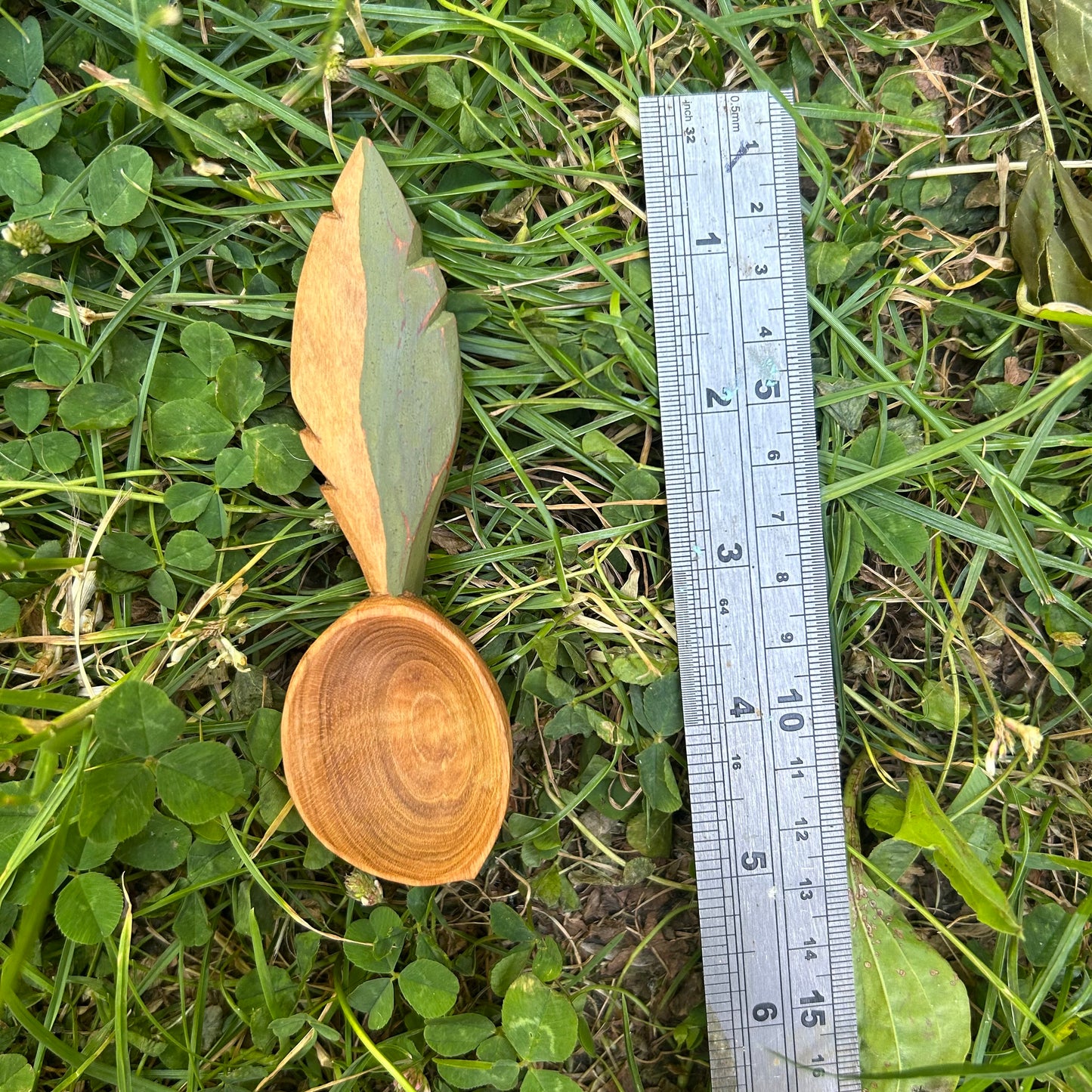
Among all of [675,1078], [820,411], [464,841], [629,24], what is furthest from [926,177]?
[675,1078]

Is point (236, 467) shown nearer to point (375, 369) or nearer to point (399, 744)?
point (375, 369)

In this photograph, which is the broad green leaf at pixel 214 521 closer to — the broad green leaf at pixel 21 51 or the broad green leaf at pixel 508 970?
the broad green leaf at pixel 21 51

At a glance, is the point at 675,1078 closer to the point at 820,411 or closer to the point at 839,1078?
the point at 839,1078

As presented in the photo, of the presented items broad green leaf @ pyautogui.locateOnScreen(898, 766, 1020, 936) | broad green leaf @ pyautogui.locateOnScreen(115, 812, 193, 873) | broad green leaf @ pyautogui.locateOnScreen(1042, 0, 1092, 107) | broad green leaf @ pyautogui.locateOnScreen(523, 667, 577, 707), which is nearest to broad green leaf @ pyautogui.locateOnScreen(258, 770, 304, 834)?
broad green leaf @ pyautogui.locateOnScreen(115, 812, 193, 873)

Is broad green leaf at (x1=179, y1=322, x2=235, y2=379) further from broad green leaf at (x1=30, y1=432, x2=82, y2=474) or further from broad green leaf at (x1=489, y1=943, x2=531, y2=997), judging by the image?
broad green leaf at (x1=489, y1=943, x2=531, y2=997)

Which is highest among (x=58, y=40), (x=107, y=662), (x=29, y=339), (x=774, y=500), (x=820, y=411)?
(x=58, y=40)

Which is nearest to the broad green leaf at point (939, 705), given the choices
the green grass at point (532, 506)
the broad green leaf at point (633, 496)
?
the green grass at point (532, 506)
